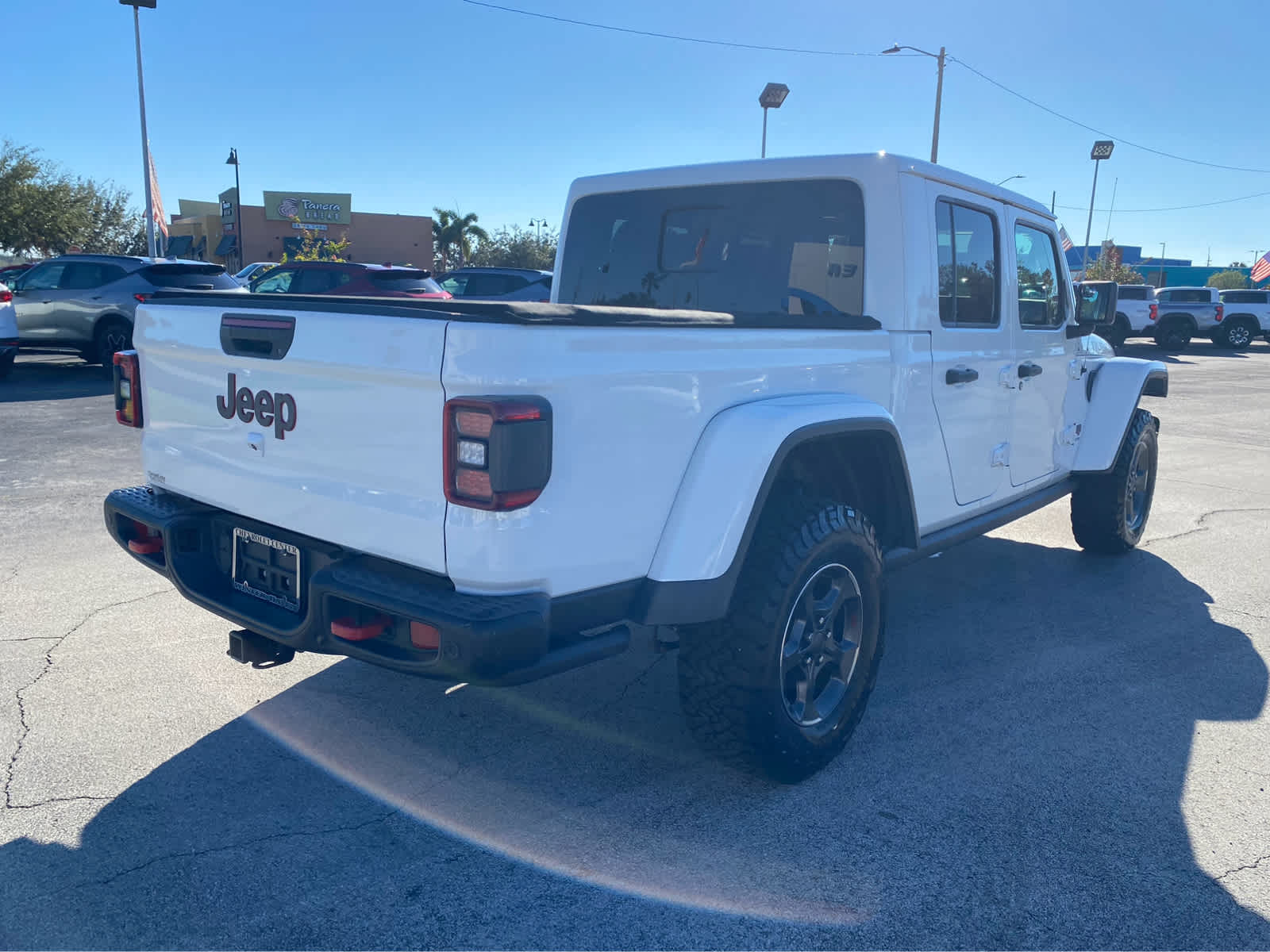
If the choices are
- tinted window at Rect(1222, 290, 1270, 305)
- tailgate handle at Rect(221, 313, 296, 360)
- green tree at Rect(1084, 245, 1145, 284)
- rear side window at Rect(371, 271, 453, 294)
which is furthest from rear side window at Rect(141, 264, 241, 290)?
green tree at Rect(1084, 245, 1145, 284)

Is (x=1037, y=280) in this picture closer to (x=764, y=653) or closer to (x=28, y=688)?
(x=764, y=653)

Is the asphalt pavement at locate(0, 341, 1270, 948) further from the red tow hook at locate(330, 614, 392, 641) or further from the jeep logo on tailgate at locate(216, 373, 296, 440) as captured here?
the jeep logo on tailgate at locate(216, 373, 296, 440)

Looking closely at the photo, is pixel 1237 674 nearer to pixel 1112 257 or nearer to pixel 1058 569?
pixel 1058 569

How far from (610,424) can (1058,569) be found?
14.1 feet

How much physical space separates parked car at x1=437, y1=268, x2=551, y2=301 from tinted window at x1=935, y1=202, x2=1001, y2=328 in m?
10.5

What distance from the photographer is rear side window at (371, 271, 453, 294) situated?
13.5 m

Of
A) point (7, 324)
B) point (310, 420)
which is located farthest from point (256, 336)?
point (7, 324)

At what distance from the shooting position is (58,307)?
13.9 meters

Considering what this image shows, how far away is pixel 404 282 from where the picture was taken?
44.8 feet

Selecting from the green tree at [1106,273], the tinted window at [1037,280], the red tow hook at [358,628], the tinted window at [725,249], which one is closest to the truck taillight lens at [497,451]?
the red tow hook at [358,628]

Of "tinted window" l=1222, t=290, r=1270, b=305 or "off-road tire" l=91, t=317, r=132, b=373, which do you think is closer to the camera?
"off-road tire" l=91, t=317, r=132, b=373

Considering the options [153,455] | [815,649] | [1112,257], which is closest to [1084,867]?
[815,649]

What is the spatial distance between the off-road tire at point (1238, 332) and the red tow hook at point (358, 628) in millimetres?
34997

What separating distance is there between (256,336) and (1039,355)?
3.61m
